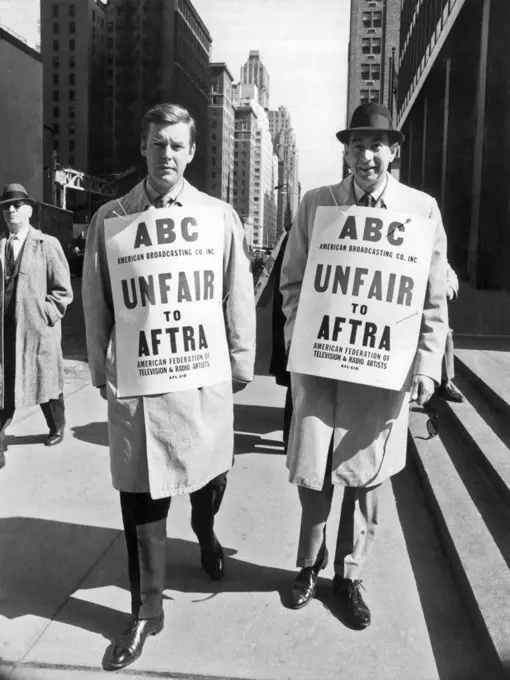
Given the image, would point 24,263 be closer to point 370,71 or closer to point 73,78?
point 370,71

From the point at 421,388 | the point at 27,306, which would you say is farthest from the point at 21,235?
the point at 421,388

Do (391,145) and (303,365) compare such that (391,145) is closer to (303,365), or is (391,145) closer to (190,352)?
(303,365)

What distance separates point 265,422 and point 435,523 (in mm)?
2848

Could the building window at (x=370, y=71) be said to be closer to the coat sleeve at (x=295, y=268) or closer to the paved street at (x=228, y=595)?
the paved street at (x=228, y=595)

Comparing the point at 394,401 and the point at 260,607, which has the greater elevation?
the point at 394,401

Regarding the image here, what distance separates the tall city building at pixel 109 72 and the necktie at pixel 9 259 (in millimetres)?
119602

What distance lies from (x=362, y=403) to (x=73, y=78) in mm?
135503

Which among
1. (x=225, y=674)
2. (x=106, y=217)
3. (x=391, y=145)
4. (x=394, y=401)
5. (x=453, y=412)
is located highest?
(x=391, y=145)

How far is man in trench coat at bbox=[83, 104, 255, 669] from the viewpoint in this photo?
2971 mm

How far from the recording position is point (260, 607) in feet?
11.0

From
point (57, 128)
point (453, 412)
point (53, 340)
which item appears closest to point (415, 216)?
point (453, 412)

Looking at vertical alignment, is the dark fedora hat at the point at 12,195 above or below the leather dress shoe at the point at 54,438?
above

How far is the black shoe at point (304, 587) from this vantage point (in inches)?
132

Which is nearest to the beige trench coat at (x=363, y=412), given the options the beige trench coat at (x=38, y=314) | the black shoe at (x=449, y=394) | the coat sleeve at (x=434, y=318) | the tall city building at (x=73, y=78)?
the coat sleeve at (x=434, y=318)
